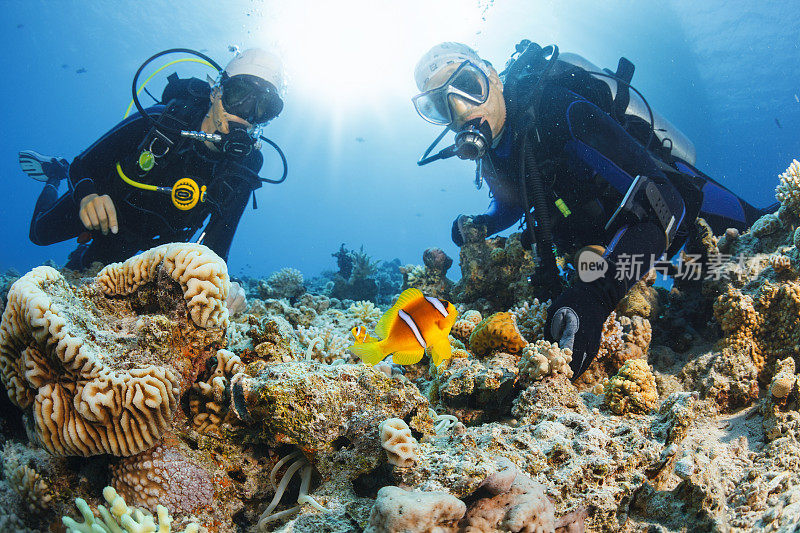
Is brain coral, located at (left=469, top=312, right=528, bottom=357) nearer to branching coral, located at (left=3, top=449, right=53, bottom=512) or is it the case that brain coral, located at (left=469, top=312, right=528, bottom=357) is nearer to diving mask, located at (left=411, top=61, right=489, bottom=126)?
diving mask, located at (left=411, top=61, right=489, bottom=126)

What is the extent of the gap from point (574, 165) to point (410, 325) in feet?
11.3

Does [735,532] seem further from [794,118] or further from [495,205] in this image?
[794,118]

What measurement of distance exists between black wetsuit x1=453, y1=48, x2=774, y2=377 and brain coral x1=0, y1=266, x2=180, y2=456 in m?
2.78

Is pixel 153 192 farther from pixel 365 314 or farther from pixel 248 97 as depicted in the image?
pixel 365 314

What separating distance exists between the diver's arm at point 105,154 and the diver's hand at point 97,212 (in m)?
0.30

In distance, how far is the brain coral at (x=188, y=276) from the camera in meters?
1.99

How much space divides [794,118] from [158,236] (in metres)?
69.8

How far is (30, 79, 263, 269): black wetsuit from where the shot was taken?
5090mm

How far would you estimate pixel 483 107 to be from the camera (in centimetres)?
445

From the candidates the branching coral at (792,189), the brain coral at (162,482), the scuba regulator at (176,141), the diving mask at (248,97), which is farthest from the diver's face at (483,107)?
the brain coral at (162,482)

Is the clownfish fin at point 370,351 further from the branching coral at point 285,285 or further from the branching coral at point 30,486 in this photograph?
the branching coral at point 285,285

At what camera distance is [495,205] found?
18.9ft

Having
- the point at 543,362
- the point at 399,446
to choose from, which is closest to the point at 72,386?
the point at 399,446

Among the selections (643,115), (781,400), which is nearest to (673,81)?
(643,115)
